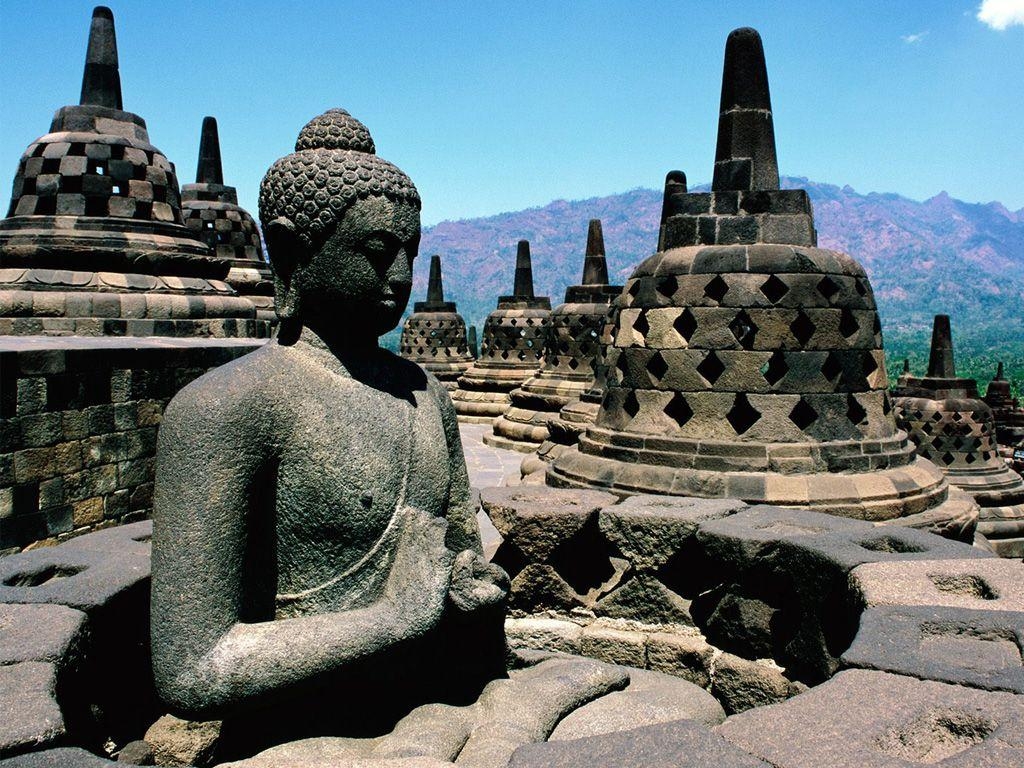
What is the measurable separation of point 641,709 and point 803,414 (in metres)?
2.78

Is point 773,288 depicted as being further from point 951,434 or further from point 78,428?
point 951,434

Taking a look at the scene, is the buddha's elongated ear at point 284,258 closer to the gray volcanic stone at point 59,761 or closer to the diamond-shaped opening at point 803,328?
the gray volcanic stone at point 59,761

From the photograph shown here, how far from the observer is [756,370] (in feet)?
15.1

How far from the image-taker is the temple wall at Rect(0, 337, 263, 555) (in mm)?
5066

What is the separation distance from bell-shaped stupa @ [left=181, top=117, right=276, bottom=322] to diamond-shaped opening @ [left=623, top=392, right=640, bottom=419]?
8001 millimetres

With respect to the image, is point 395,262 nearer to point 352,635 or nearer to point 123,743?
point 352,635

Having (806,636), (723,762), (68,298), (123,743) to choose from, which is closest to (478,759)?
(723,762)

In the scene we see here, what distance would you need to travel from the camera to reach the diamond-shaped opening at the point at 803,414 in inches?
182

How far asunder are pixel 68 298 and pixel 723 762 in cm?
668

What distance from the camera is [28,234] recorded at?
23.5ft

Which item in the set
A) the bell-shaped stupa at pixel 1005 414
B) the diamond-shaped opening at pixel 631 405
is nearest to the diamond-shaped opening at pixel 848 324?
the diamond-shaped opening at pixel 631 405

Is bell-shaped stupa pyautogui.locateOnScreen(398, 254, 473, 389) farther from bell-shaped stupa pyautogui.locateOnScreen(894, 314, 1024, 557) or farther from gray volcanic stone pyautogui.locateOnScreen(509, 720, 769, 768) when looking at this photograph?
gray volcanic stone pyautogui.locateOnScreen(509, 720, 769, 768)

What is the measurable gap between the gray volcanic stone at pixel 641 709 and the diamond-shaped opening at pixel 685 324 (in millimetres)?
2429

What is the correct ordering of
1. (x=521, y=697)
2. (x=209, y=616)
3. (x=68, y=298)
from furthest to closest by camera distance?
1. (x=68, y=298)
2. (x=521, y=697)
3. (x=209, y=616)
